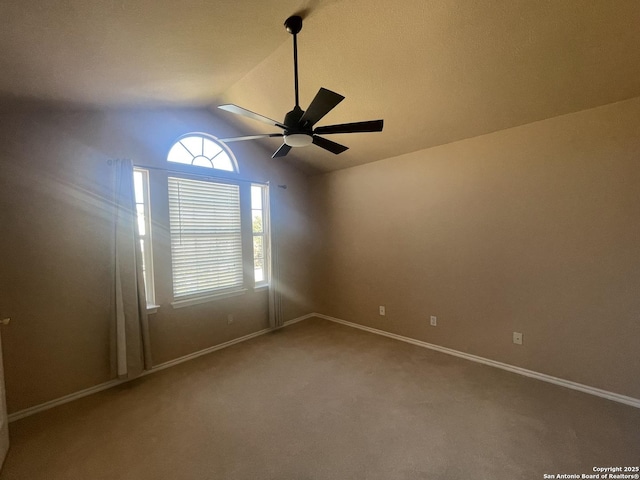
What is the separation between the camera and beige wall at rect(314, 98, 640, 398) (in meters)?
2.30

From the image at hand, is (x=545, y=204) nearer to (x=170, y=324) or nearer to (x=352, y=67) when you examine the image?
(x=352, y=67)

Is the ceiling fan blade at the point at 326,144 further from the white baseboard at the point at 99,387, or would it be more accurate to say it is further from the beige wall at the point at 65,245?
the white baseboard at the point at 99,387

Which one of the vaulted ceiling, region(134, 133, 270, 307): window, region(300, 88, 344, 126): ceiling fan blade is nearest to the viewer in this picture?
region(300, 88, 344, 126): ceiling fan blade

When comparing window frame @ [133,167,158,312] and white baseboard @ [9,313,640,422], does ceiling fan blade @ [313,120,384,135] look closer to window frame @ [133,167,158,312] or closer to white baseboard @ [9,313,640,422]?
window frame @ [133,167,158,312]

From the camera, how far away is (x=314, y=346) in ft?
11.8

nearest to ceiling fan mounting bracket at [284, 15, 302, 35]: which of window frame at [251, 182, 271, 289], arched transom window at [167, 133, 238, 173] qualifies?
arched transom window at [167, 133, 238, 173]

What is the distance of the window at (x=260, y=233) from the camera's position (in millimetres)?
4105

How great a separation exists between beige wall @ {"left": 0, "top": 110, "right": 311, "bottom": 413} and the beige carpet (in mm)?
362

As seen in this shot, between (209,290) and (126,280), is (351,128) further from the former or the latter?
(209,290)

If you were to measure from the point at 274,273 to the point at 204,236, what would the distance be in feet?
3.79

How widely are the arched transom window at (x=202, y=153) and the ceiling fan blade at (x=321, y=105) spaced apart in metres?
2.22

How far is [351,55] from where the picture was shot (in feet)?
7.23

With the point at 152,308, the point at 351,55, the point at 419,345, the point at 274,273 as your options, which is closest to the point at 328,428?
the point at 419,345

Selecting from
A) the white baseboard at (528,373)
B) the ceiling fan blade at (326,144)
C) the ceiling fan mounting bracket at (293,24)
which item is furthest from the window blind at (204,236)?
the white baseboard at (528,373)
